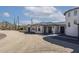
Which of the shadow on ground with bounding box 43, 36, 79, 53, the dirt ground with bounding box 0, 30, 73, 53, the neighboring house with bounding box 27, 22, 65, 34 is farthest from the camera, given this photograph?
the neighboring house with bounding box 27, 22, 65, 34

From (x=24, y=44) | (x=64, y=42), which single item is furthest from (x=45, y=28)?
(x=24, y=44)

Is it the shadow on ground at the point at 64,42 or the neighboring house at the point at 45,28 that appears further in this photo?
the neighboring house at the point at 45,28

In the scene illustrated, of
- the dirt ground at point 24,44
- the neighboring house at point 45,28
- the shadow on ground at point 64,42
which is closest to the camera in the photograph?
the dirt ground at point 24,44

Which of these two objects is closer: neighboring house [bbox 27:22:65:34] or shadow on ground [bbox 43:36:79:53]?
shadow on ground [bbox 43:36:79:53]

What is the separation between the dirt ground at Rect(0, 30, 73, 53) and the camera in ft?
38.3

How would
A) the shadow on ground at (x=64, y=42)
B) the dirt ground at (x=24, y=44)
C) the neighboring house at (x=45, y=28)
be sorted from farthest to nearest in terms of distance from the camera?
1. the neighboring house at (x=45, y=28)
2. the shadow on ground at (x=64, y=42)
3. the dirt ground at (x=24, y=44)

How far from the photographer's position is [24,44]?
11844mm

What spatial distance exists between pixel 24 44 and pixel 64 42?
233 cm

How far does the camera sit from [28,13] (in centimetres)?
1190

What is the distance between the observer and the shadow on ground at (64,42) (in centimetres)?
1198

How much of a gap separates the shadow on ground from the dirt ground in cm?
33

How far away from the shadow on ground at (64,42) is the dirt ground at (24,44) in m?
0.33

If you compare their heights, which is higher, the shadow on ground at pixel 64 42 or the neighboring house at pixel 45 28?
the neighboring house at pixel 45 28
